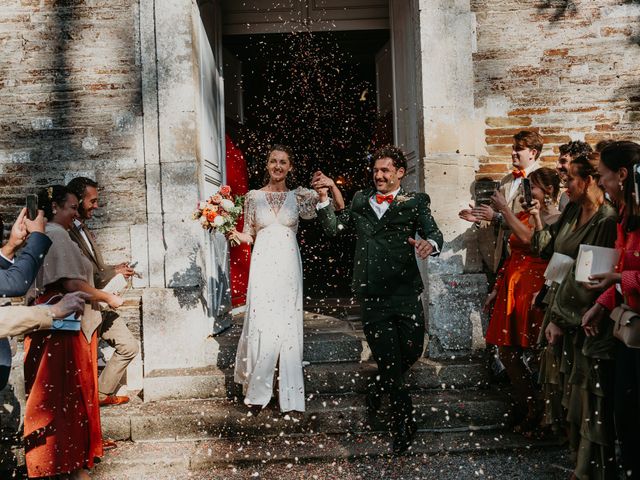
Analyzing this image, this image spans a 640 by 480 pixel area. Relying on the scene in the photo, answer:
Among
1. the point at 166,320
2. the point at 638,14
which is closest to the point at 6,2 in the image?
the point at 166,320

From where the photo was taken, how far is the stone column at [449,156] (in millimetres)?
5359

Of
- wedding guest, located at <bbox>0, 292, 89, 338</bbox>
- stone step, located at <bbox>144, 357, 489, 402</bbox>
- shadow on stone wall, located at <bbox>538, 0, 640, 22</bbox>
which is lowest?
stone step, located at <bbox>144, 357, 489, 402</bbox>

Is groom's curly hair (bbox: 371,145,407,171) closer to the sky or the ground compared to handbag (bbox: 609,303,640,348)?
closer to the sky

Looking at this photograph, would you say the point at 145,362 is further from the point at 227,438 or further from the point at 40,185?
the point at 40,185

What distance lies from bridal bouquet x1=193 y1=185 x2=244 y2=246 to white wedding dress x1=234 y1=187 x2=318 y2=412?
0.25 m

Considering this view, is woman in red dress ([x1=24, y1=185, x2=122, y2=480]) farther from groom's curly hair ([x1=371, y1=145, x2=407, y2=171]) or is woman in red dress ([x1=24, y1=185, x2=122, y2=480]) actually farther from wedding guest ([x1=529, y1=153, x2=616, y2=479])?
wedding guest ([x1=529, y1=153, x2=616, y2=479])

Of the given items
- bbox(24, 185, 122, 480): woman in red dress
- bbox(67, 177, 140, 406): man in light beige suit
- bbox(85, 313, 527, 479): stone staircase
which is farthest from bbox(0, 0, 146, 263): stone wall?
bbox(85, 313, 527, 479): stone staircase

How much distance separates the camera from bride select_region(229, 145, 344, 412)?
475 centimetres

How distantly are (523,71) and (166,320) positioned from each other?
155 inches

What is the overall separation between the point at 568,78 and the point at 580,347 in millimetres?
3022

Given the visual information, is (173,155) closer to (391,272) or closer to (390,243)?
(390,243)

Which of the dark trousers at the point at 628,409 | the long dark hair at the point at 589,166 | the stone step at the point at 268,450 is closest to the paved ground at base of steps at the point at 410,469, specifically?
the stone step at the point at 268,450

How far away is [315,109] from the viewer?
11586 mm

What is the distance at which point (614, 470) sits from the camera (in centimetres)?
342
